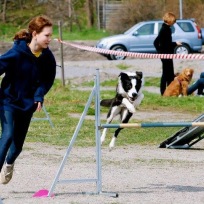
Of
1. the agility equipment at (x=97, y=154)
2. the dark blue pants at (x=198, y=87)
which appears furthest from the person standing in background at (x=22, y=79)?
the dark blue pants at (x=198, y=87)

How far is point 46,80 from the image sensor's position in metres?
8.25

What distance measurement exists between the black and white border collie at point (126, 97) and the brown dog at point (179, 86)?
7.76 meters

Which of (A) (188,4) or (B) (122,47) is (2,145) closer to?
(B) (122,47)

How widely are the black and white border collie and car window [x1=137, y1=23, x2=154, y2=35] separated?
997 inches

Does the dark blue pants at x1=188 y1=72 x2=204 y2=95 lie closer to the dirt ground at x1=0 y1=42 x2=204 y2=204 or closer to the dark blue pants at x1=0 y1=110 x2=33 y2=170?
the dirt ground at x1=0 y1=42 x2=204 y2=204

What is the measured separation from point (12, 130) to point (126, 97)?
4802 mm

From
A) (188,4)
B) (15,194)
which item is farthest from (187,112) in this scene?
(188,4)

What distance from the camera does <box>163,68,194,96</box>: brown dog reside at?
20734mm

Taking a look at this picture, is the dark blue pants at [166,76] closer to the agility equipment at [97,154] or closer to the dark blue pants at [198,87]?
the dark blue pants at [198,87]

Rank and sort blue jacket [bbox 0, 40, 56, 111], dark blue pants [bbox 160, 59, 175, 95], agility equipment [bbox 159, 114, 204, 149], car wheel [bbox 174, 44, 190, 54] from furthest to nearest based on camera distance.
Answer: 1. car wheel [bbox 174, 44, 190, 54]
2. dark blue pants [bbox 160, 59, 175, 95]
3. agility equipment [bbox 159, 114, 204, 149]
4. blue jacket [bbox 0, 40, 56, 111]

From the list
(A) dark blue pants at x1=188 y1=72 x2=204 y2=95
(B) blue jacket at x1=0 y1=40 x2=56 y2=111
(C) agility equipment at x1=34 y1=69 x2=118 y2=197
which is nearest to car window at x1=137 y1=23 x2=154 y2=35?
(A) dark blue pants at x1=188 y1=72 x2=204 y2=95

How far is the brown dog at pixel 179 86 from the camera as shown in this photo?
2073 centimetres

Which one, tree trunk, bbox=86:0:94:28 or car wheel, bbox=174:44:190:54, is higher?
car wheel, bbox=174:44:190:54

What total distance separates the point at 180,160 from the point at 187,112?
22.0ft
